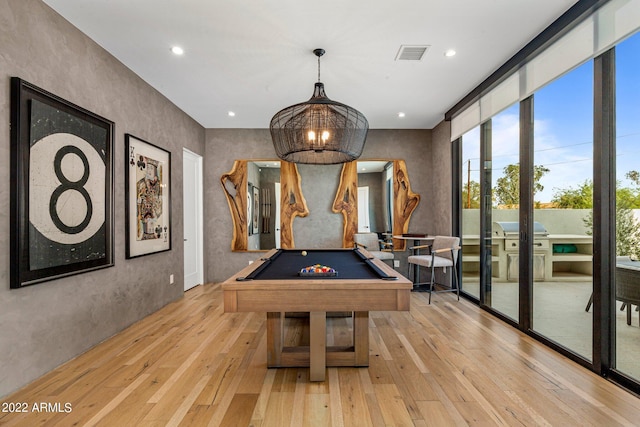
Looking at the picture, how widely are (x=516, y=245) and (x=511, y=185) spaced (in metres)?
0.66

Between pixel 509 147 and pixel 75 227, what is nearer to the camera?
pixel 75 227

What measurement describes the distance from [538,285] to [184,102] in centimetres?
473

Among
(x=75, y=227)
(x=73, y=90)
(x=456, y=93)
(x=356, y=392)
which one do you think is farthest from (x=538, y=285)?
(x=73, y=90)

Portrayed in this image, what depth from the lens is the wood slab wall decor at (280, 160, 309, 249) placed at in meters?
5.89

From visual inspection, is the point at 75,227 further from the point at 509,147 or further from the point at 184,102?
the point at 509,147

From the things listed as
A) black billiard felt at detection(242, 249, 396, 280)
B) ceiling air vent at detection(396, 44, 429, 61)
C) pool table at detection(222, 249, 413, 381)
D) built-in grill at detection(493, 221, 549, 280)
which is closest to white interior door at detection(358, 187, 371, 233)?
black billiard felt at detection(242, 249, 396, 280)

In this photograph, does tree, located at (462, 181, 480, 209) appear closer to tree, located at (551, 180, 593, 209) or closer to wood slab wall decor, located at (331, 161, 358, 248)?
tree, located at (551, 180, 593, 209)

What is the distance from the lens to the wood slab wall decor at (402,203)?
19.2 feet

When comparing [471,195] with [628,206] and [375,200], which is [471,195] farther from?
[628,206]

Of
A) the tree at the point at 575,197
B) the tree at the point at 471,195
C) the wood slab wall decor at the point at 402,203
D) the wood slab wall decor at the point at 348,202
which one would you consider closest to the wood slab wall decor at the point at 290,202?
the wood slab wall decor at the point at 348,202

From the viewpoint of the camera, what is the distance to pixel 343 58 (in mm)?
3324

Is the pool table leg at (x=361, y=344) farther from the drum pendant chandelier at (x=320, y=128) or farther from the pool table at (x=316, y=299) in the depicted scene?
the drum pendant chandelier at (x=320, y=128)

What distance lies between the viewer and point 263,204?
19.6 feet

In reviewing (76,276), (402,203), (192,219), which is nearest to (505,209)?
(402,203)
